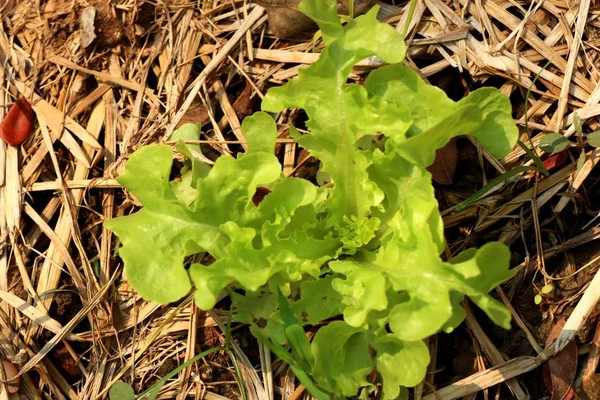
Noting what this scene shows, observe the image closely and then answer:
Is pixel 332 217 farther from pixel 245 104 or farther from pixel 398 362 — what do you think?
pixel 245 104

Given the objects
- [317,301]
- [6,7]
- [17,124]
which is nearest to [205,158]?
[317,301]

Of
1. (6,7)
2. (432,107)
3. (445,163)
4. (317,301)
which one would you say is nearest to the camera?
(432,107)

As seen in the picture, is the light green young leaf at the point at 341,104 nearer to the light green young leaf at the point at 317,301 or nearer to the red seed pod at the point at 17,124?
the light green young leaf at the point at 317,301

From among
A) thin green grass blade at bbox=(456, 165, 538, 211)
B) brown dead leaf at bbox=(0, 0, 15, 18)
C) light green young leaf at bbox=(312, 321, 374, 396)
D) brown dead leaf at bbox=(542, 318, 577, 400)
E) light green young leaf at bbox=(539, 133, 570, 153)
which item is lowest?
brown dead leaf at bbox=(542, 318, 577, 400)

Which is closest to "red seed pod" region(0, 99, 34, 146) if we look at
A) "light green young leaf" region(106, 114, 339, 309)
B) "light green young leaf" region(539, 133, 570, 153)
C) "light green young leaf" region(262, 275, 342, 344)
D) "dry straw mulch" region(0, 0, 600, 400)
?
"dry straw mulch" region(0, 0, 600, 400)

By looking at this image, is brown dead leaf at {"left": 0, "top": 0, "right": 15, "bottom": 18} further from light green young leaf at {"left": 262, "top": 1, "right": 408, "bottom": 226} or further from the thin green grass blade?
the thin green grass blade

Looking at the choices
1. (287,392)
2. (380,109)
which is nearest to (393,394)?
(287,392)
